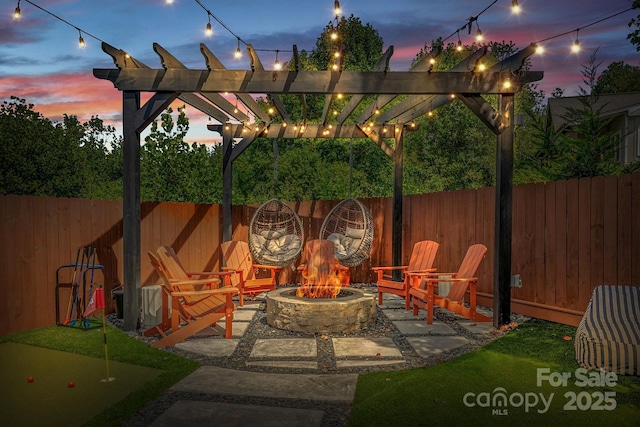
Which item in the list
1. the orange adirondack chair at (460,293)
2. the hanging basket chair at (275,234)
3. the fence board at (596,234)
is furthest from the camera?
the hanging basket chair at (275,234)

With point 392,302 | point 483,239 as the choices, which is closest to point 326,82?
point 483,239

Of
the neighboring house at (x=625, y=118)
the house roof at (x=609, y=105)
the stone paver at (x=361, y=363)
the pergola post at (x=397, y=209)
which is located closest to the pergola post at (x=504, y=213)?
the stone paver at (x=361, y=363)

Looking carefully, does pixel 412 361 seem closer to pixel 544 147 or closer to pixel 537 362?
pixel 537 362

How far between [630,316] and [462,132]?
18.2 m

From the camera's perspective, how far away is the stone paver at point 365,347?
479cm

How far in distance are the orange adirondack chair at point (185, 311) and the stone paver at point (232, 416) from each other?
5.77ft

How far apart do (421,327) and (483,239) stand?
2075 millimetres

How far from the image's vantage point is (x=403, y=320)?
6418 millimetres

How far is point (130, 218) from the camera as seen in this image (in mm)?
5766

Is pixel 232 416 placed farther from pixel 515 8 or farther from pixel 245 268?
pixel 245 268

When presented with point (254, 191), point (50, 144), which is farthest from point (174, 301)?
point (50, 144)

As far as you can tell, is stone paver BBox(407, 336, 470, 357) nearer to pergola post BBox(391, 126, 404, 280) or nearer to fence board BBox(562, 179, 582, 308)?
fence board BBox(562, 179, 582, 308)

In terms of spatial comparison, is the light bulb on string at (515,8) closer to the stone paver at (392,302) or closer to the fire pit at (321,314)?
the fire pit at (321,314)

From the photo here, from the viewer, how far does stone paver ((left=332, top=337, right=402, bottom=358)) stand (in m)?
4.79
